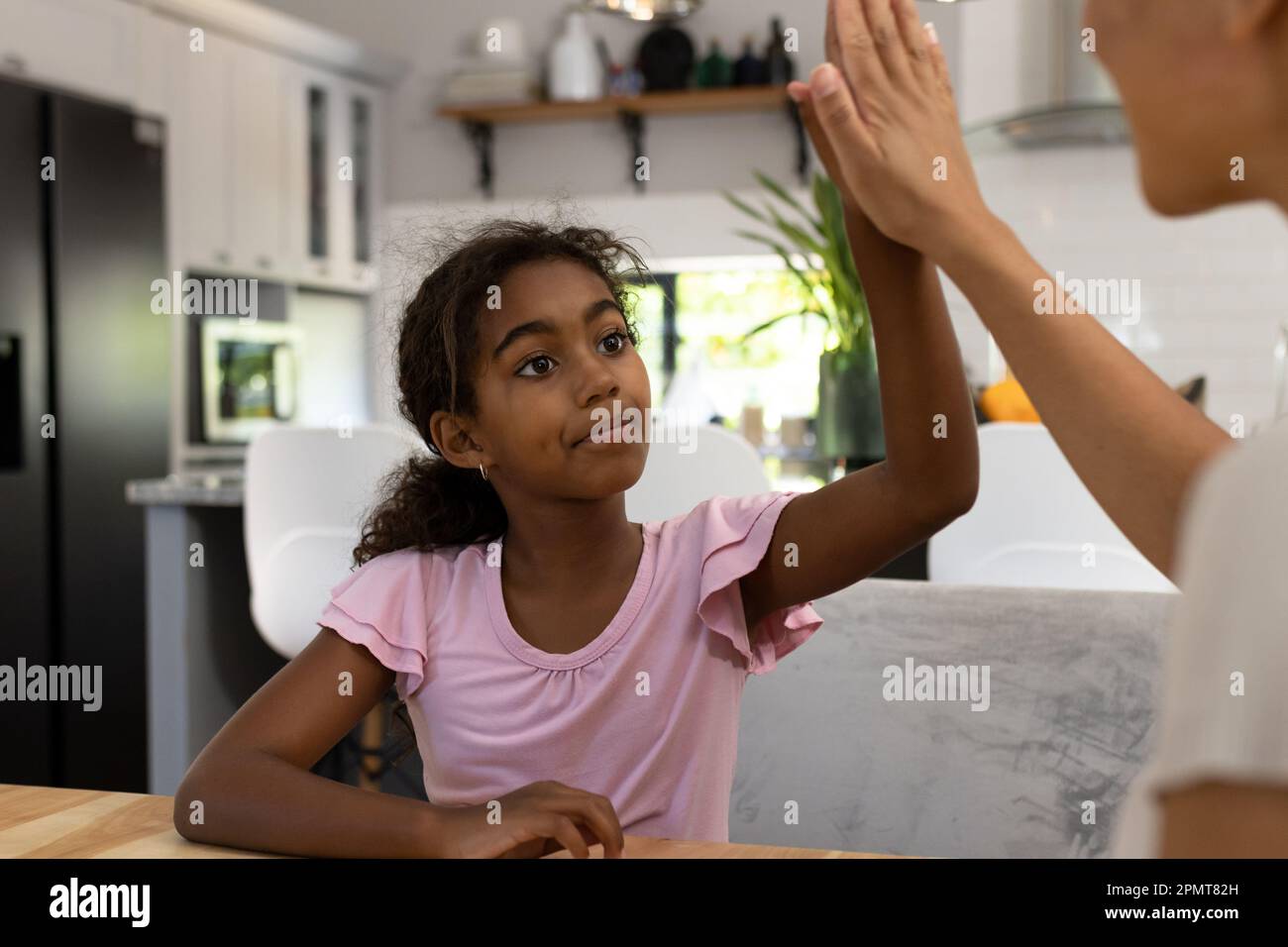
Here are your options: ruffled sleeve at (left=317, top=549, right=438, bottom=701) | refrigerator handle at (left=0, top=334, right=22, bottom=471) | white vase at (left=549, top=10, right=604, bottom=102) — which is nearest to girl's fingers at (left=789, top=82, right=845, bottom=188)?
ruffled sleeve at (left=317, top=549, right=438, bottom=701)

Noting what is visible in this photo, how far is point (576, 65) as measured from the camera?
205 inches

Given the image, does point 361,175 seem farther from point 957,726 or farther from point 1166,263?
point 957,726

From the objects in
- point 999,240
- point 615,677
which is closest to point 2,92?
point 615,677

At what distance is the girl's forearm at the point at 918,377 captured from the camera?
80cm

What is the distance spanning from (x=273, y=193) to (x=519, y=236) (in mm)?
4096

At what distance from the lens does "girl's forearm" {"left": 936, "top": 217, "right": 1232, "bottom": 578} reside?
2.07 feet

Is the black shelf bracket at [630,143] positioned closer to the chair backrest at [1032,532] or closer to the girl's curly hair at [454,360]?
the chair backrest at [1032,532]

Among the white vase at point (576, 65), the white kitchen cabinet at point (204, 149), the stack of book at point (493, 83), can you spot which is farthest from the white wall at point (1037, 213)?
the white kitchen cabinet at point (204, 149)

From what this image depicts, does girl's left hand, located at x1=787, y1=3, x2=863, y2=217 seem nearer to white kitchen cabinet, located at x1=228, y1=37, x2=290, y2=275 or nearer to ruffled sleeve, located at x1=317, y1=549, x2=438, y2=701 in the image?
ruffled sleeve, located at x1=317, y1=549, x2=438, y2=701

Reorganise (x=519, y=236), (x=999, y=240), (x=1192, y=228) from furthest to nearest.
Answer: (x=1192, y=228)
(x=519, y=236)
(x=999, y=240)

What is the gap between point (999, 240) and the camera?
65cm

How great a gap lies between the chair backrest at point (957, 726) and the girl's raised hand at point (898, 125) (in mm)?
514

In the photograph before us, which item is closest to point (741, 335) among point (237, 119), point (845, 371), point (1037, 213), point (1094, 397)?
point (1037, 213)
